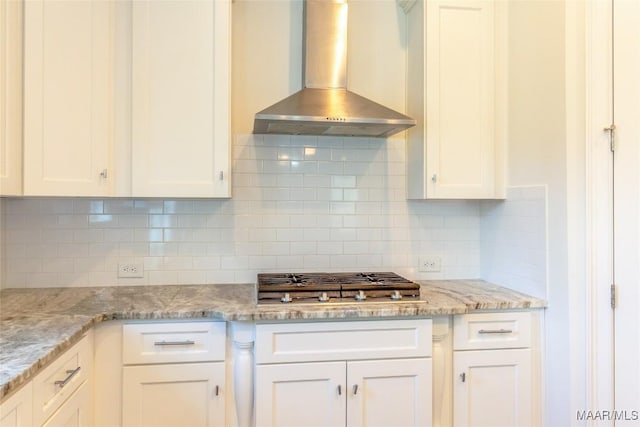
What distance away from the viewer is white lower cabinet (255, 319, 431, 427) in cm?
169

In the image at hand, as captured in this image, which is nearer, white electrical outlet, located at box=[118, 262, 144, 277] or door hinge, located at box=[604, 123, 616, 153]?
door hinge, located at box=[604, 123, 616, 153]

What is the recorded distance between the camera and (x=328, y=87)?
2092mm

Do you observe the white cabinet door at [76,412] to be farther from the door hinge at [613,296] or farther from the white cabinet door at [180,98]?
the door hinge at [613,296]

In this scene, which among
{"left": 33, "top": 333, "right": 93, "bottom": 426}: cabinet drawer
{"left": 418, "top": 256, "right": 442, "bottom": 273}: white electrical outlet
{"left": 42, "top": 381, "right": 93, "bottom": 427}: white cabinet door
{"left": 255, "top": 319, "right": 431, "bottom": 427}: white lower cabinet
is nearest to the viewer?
{"left": 33, "top": 333, "right": 93, "bottom": 426}: cabinet drawer

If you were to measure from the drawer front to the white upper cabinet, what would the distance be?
2.42 feet

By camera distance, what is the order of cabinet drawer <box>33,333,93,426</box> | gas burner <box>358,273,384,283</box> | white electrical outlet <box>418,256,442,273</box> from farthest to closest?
white electrical outlet <box>418,256,442,273</box> → gas burner <box>358,273,384,283</box> → cabinet drawer <box>33,333,93,426</box>

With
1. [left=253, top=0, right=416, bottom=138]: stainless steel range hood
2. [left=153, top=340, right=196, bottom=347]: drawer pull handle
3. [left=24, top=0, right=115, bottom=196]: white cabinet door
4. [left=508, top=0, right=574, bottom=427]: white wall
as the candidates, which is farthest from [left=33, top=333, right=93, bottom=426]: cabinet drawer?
[left=508, top=0, right=574, bottom=427]: white wall

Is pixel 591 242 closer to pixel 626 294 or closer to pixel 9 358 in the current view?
pixel 626 294

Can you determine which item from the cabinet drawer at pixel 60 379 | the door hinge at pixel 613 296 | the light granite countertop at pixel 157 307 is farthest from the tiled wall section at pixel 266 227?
the door hinge at pixel 613 296

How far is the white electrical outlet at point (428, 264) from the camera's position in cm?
238

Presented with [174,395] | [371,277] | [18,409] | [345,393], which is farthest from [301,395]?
[18,409]

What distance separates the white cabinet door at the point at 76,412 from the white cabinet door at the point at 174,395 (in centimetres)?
13

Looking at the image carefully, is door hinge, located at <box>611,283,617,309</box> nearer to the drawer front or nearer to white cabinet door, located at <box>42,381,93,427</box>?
the drawer front

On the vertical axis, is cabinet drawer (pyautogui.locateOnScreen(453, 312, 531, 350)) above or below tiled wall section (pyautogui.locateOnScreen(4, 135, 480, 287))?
below
